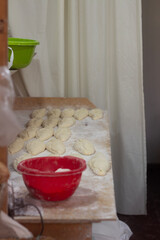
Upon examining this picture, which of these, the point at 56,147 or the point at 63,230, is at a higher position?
the point at 56,147

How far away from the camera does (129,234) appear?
2697mm

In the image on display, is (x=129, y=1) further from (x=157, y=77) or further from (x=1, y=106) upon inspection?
(x=1, y=106)

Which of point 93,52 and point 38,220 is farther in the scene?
point 93,52

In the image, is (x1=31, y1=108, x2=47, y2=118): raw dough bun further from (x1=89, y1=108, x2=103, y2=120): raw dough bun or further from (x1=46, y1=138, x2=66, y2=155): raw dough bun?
(x1=46, y1=138, x2=66, y2=155): raw dough bun

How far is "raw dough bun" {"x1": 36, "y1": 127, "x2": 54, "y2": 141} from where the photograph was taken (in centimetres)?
211

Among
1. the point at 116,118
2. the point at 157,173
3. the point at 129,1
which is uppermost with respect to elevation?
the point at 129,1

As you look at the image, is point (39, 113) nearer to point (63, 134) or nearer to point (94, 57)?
point (63, 134)

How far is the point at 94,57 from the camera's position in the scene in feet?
9.64

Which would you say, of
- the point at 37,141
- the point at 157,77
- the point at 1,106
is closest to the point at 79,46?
the point at 37,141

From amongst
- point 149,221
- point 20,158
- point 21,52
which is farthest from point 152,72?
point 20,158

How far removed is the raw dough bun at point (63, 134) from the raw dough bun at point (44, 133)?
0.11 feet

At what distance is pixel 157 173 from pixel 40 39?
7.24 feet

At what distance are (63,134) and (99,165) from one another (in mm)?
462

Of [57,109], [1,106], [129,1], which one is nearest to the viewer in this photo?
[1,106]
